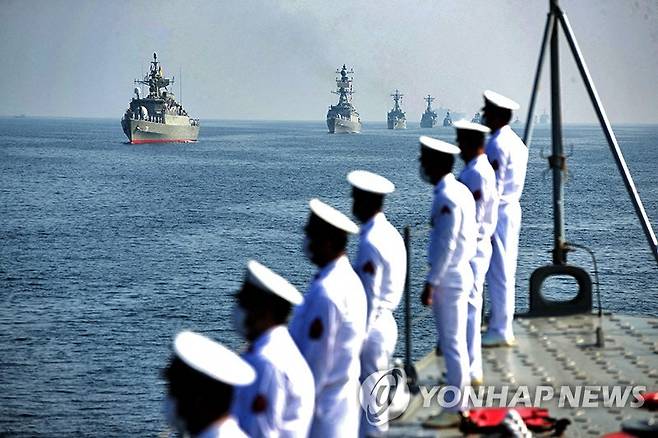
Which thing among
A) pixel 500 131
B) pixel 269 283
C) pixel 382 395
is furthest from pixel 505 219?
pixel 269 283

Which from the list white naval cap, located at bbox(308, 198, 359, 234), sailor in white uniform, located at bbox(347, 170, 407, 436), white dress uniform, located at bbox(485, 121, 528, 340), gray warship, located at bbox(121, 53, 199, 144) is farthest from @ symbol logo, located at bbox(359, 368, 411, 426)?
gray warship, located at bbox(121, 53, 199, 144)

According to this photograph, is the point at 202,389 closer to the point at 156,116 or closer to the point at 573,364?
the point at 573,364

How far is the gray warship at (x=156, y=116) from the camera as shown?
16075 centimetres

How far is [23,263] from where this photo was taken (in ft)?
168

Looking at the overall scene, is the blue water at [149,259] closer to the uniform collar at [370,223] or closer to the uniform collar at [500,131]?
the uniform collar at [500,131]

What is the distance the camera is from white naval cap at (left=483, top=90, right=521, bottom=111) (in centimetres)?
838

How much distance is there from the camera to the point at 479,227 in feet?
25.9

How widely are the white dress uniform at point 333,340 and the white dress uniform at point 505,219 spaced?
3297 millimetres

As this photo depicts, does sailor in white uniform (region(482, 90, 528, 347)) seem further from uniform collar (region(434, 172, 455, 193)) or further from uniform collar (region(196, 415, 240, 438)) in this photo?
uniform collar (region(196, 415, 240, 438))

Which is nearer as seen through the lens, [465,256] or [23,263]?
[465,256]

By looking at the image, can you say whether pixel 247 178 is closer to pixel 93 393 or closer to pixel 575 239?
pixel 575 239

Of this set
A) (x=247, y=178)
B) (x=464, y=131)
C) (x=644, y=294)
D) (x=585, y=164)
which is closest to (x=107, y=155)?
(x=247, y=178)

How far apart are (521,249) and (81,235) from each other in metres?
25.2

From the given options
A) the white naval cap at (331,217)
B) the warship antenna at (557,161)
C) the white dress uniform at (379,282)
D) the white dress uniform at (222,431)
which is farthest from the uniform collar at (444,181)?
the white dress uniform at (222,431)
